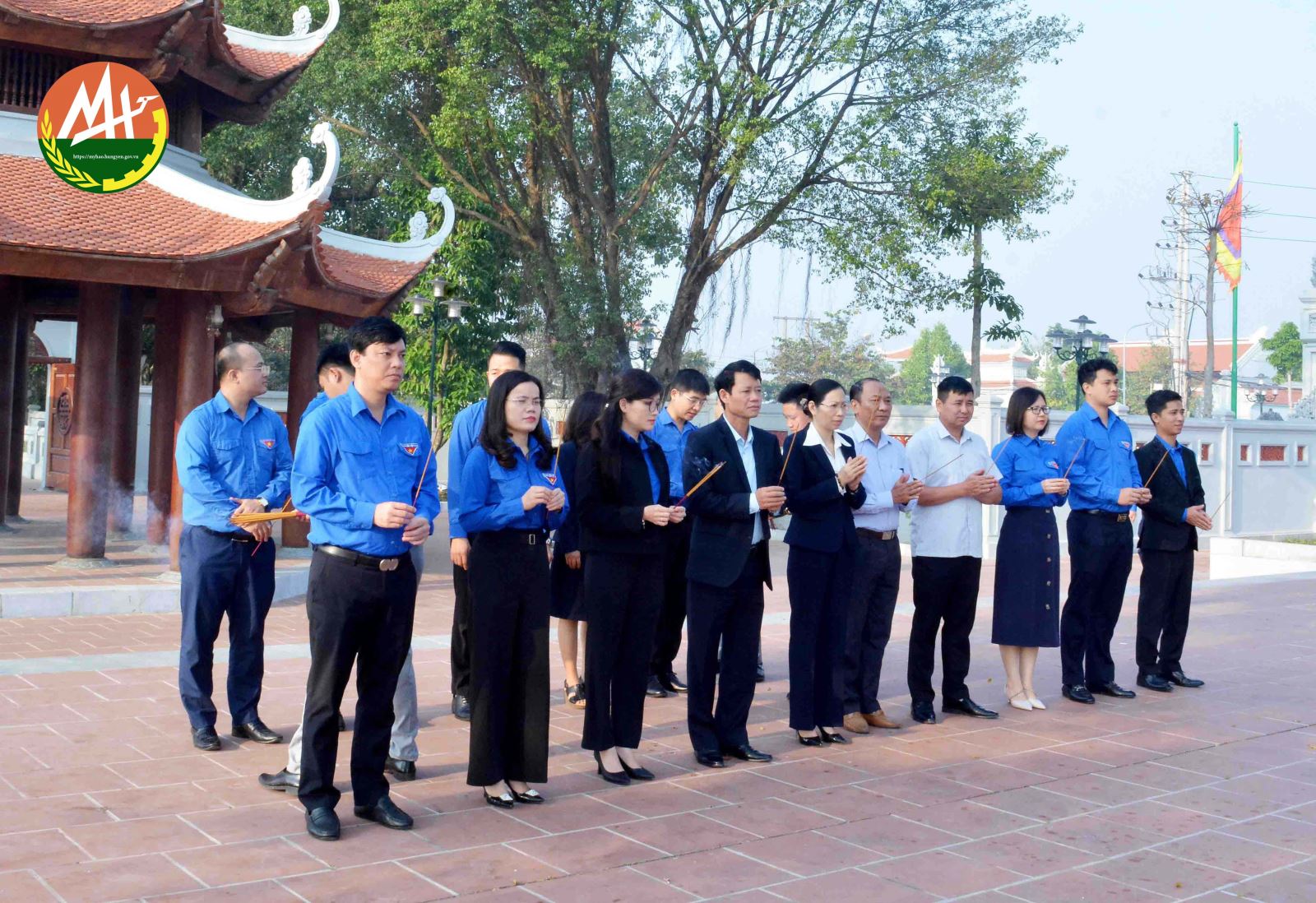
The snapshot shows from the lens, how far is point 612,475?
5.20 meters

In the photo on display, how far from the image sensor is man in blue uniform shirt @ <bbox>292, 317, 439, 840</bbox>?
4.31m

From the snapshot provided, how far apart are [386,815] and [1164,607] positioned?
4.99 metres

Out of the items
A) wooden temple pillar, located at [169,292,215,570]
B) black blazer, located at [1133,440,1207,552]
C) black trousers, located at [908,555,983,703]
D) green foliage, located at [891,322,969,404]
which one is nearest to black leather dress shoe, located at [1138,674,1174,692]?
black blazer, located at [1133,440,1207,552]

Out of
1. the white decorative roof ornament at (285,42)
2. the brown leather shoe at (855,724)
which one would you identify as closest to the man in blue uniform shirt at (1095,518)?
the brown leather shoe at (855,724)

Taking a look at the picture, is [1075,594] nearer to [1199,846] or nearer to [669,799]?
[1199,846]

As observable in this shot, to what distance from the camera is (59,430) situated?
2156 centimetres

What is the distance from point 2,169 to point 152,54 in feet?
5.83

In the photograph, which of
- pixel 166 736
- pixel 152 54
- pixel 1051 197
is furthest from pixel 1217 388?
pixel 166 736

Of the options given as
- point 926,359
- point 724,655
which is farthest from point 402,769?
point 926,359

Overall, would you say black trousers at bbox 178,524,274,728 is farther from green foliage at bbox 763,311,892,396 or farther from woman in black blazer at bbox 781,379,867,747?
green foliage at bbox 763,311,892,396

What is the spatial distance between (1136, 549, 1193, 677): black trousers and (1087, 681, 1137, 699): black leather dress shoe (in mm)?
334

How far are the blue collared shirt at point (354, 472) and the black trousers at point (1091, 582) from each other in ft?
13.6

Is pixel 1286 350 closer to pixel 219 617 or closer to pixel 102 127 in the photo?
pixel 102 127

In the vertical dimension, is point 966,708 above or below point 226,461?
below
